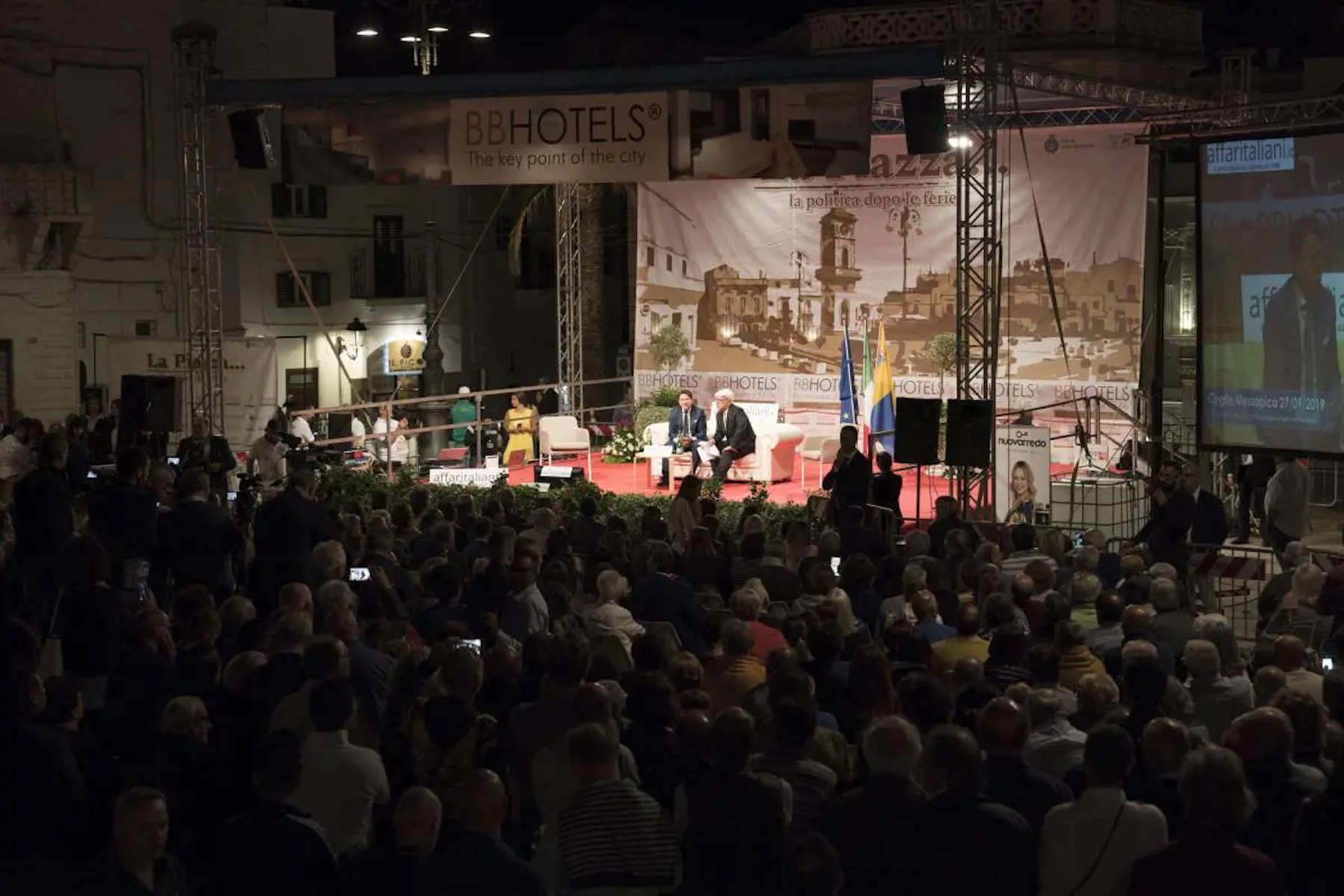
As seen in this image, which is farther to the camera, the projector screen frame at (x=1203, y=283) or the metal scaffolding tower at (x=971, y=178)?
the metal scaffolding tower at (x=971, y=178)

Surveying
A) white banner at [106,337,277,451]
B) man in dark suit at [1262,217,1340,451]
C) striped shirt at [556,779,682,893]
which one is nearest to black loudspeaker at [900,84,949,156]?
man in dark suit at [1262,217,1340,451]

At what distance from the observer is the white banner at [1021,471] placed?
16.2 metres

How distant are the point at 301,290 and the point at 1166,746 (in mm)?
24955

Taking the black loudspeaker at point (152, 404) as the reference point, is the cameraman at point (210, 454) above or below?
below

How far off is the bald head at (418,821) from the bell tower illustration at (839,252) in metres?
18.7

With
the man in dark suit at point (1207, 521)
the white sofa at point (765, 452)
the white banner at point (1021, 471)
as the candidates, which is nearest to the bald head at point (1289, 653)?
the man in dark suit at point (1207, 521)

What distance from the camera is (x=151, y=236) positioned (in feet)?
87.2

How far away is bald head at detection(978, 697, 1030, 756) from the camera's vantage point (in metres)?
5.26

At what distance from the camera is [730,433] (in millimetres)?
19656

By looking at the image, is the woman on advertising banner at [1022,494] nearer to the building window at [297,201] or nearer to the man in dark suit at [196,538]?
the man in dark suit at [196,538]

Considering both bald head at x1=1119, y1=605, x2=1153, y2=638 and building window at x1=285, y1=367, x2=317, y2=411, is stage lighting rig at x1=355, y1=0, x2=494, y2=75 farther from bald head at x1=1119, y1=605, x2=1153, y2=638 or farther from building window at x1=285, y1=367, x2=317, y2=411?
bald head at x1=1119, y1=605, x2=1153, y2=638

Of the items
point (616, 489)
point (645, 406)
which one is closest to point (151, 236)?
point (645, 406)

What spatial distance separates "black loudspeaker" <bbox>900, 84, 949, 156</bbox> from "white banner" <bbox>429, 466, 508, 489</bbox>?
541 cm

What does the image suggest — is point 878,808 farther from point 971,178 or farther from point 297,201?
point 297,201
